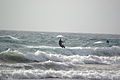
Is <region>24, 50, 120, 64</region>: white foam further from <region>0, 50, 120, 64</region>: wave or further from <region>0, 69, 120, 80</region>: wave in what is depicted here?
<region>0, 69, 120, 80</region>: wave

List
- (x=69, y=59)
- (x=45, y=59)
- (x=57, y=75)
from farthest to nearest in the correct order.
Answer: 1. (x=69, y=59)
2. (x=45, y=59)
3. (x=57, y=75)

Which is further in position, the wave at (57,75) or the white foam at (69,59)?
the white foam at (69,59)

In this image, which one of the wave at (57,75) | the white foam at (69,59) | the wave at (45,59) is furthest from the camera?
the white foam at (69,59)

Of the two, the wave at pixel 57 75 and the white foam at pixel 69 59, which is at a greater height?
the wave at pixel 57 75

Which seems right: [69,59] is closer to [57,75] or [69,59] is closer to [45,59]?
[45,59]

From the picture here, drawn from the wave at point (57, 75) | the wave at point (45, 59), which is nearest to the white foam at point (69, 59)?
the wave at point (45, 59)

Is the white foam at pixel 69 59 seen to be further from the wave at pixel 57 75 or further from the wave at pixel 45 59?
the wave at pixel 57 75

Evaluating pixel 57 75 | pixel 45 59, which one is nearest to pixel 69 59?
pixel 45 59

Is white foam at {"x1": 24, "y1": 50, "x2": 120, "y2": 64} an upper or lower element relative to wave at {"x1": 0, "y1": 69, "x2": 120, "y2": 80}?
lower

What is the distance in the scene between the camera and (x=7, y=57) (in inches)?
730

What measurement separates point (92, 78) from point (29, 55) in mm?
7440

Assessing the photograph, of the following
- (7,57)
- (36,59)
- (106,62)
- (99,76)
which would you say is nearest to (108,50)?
(106,62)

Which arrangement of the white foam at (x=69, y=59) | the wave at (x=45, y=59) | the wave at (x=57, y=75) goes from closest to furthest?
Answer: the wave at (x=57, y=75) → the wave at (x=45, y=59) → the white foam at (x=69, y=59)

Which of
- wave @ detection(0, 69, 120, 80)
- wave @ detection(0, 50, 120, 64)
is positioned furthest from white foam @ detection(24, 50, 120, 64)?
wave @ detection(0, 69, 120, 80)
